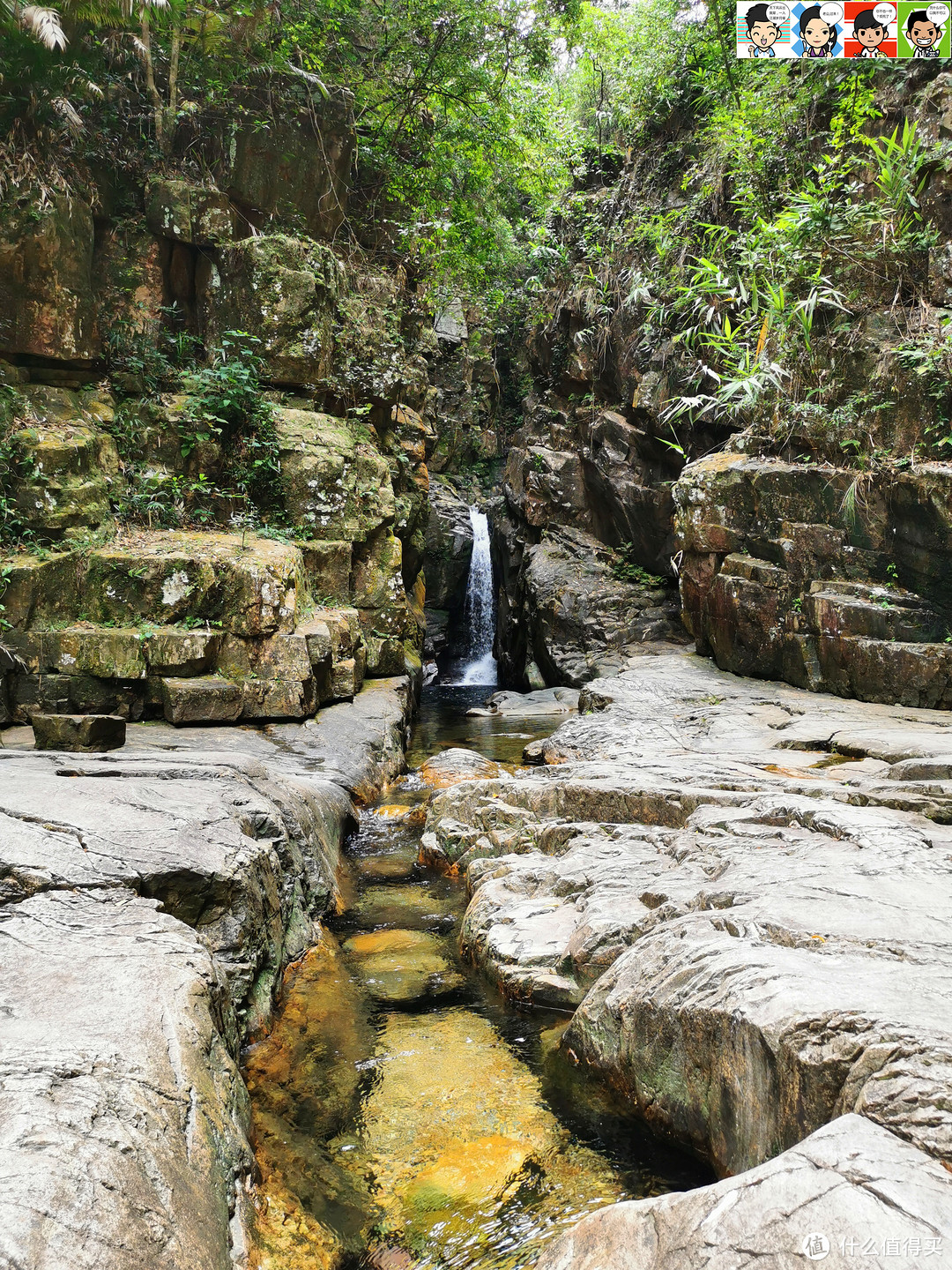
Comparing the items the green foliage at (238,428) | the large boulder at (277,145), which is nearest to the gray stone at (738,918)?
the green foliage at (238,428)

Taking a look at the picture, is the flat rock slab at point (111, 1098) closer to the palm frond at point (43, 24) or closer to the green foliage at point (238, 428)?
the green foliage at point (238, 428)

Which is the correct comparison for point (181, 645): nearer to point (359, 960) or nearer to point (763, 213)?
point (359, 960)

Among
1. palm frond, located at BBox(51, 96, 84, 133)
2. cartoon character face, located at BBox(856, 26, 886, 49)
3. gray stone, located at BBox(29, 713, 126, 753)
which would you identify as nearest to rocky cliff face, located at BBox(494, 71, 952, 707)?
cartoon character face, located at BBox(856, 26, 886, 49)

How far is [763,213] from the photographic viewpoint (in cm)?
1284

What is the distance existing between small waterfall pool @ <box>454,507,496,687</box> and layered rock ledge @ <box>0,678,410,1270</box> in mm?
15833

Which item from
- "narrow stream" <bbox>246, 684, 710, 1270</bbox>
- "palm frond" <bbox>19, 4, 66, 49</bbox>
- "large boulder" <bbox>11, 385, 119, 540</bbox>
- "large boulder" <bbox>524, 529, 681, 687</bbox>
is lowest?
"narrow stream" <bbox>246, 684, 710, 1270</bbox>

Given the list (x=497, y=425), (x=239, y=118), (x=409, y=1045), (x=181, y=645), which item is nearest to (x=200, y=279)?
(x=239, y=118)

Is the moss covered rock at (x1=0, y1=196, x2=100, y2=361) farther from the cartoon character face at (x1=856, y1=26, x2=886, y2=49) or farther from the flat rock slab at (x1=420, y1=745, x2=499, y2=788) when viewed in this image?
the cartoon character face at (x1=856, y1=26, x2=886, y2=49)

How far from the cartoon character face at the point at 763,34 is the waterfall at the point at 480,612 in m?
14.0

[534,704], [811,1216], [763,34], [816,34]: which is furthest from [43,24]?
[811,1216]

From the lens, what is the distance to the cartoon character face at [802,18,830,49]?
10144 mm

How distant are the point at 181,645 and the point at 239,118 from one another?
1005cm

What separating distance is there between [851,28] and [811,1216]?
45.5 ft

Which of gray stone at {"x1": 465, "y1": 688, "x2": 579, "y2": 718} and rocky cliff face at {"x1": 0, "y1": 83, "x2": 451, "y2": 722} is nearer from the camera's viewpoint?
rocky cliff face at {"x1": 0, "y1": 83, "x2": 451, "y2": 722}
